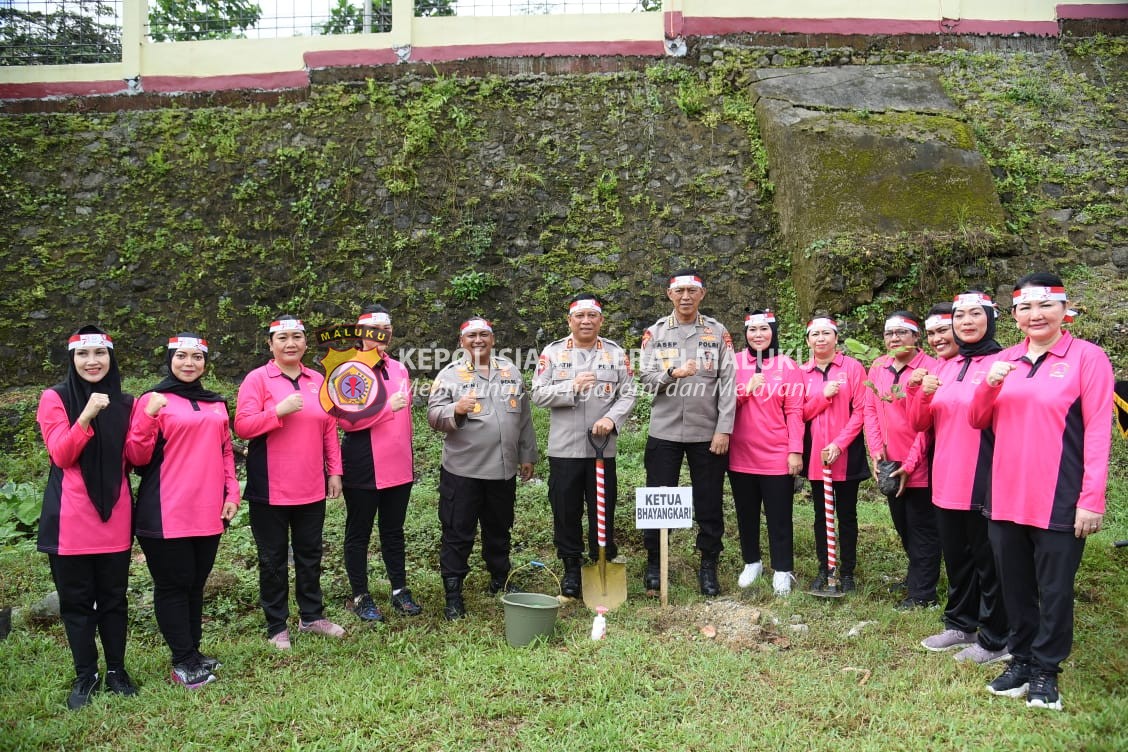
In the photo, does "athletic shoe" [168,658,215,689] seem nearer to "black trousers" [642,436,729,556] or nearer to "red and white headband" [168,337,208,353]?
"red and white headband" [168,337,208,353]

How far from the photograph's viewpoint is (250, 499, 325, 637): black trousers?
449cm

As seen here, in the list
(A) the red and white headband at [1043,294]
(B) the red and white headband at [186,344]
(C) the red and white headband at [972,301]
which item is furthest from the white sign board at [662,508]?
(B) the red and white headband at [186,344]

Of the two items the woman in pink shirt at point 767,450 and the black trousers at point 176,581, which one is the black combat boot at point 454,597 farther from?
the woman in pink shirt at point 767,450

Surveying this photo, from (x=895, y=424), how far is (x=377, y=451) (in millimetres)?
3183

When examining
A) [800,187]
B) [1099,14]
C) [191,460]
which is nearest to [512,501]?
[191,460]

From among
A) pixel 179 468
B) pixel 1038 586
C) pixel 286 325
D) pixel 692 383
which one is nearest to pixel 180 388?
pixel 179 468

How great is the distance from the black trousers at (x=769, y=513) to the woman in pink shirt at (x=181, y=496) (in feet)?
10.4

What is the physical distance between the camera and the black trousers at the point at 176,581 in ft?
13.1

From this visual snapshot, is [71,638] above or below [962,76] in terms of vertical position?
below

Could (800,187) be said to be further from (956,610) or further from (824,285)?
(956,610)

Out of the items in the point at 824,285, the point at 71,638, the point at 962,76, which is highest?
the point at 962,76

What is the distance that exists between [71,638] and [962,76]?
1123cm

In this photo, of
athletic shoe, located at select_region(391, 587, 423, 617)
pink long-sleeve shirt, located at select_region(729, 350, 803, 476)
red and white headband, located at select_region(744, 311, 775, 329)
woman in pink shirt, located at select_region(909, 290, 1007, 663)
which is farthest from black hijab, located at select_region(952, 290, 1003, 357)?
athletic shoe, located at select_region(391, 587, 423, 617)

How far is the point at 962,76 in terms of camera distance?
1031cm
